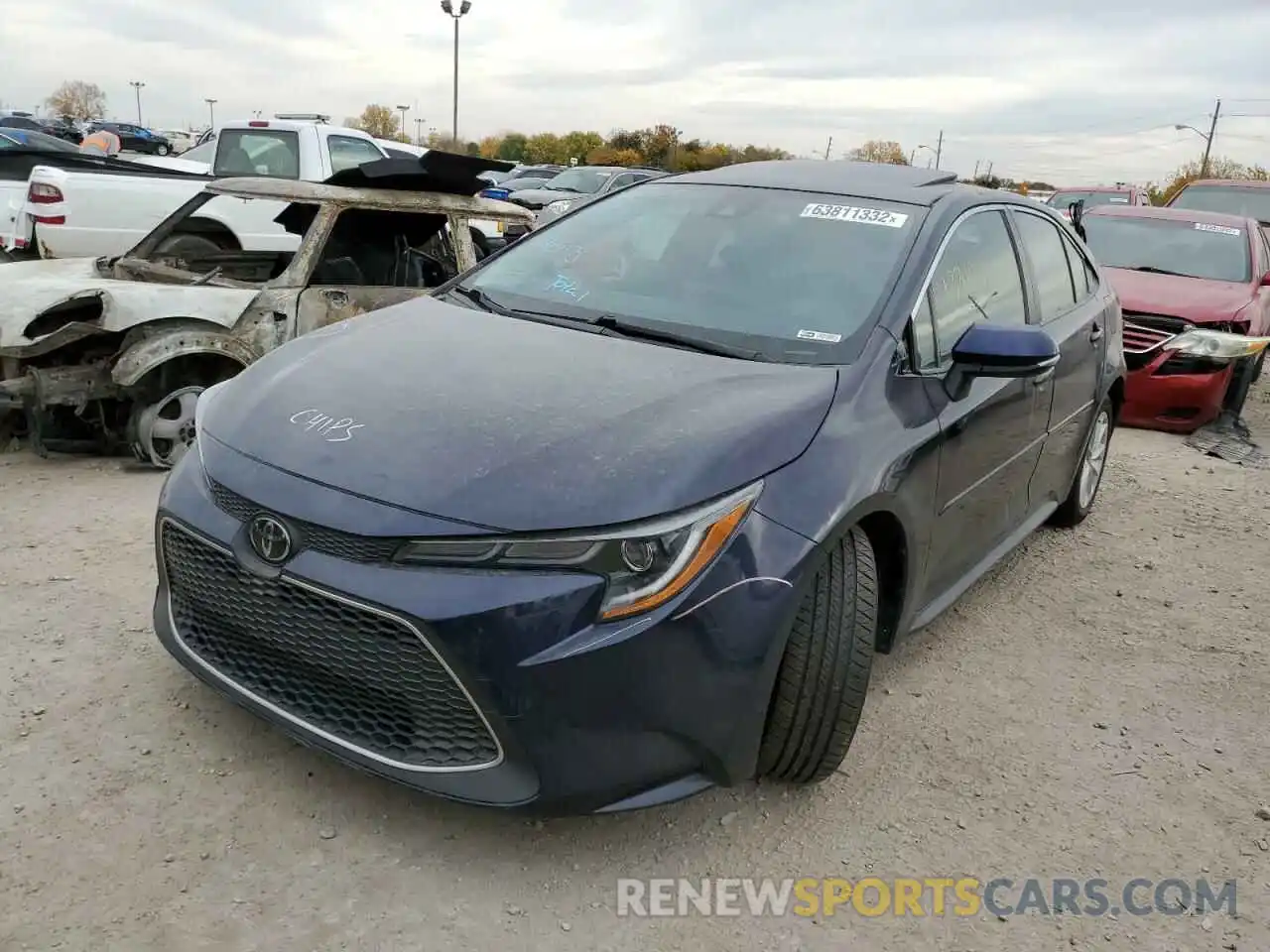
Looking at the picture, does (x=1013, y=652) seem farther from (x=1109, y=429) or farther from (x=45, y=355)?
(x=45, y=355)

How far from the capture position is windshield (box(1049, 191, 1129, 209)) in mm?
15938

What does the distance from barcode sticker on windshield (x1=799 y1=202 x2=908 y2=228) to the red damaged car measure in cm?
415

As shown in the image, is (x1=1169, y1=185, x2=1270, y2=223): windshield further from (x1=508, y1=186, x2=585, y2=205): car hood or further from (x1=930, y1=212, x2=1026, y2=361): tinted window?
(x1=930, y1=212, x2=1026, y2=361): tinted window

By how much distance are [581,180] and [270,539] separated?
17.3 meters

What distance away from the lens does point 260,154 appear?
10.1 m

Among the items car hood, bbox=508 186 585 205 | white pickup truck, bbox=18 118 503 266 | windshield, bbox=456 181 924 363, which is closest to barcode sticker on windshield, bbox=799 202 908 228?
windshield, bbox=456 181 924 363

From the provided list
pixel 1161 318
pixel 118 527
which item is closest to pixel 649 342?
pixel 118 527

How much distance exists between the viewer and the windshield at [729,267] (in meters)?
3.04

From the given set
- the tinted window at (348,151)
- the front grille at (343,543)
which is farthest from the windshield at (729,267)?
the tinted window at (348,151)

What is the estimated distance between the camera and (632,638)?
215 centimetres

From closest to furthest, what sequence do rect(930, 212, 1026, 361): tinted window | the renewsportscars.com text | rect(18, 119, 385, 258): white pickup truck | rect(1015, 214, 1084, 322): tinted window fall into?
the renewsportscars.com text, rect(930, 212, 1026, 361): tinted window, rect(1015, 214, 1084, 322): tinted window, rect(18, 119, 385, 258): white pickup truck

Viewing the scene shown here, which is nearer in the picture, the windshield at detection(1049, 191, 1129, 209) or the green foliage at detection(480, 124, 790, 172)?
the windshield at detection(1049, 191, 1129, 209)

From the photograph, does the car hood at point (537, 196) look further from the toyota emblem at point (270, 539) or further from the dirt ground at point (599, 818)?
the toyota emblem at point (270, 539)

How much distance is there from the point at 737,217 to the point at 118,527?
2.87 meters
